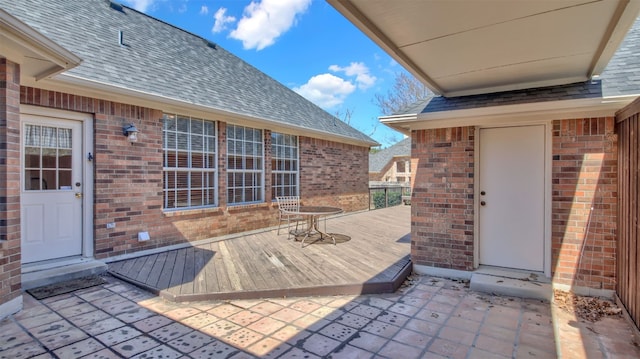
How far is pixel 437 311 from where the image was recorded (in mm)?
3623

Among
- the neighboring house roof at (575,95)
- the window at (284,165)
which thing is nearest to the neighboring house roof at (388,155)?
the window at (284,165)

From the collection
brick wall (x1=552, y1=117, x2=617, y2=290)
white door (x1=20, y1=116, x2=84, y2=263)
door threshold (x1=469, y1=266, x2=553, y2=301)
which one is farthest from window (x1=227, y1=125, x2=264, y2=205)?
brick wall (x1=552, y1=117, x2=617, y2=290)

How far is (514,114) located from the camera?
4262 millimetres

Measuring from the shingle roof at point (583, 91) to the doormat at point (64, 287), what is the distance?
5025 millimetres

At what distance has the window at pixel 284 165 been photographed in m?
8.48

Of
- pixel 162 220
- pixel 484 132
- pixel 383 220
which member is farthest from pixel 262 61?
pixel 484 132

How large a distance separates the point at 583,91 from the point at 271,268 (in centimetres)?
473

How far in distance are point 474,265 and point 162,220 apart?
527 centimetres

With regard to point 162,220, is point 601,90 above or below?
above

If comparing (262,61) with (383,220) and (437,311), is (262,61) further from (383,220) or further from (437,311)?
(437,311)

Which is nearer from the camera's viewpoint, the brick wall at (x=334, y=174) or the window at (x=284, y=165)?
the window at (x=284, y=165)

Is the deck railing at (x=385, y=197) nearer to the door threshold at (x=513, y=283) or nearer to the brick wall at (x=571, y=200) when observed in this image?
the brick wall at (x=571, y=200)

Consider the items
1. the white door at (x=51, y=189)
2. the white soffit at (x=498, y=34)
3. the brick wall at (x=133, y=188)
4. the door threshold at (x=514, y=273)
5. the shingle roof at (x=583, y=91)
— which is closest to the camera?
the white soffit at (x=498, y=34)

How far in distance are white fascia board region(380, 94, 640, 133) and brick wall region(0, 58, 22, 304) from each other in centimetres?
454
